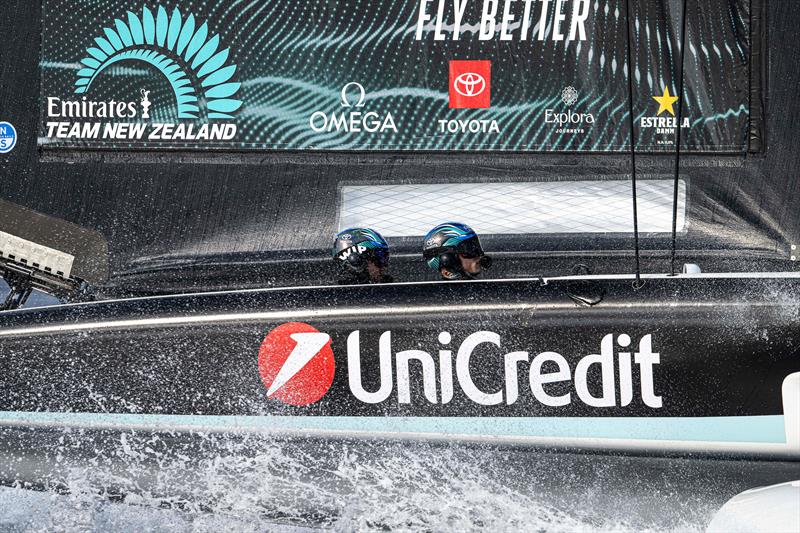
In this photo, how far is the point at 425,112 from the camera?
371cm

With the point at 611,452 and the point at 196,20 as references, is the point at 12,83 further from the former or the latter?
the point at 611,452

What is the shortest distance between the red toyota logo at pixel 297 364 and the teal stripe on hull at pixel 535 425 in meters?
0.07

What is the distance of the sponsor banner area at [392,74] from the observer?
368 cm

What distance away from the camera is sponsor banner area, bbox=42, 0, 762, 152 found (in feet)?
12.1

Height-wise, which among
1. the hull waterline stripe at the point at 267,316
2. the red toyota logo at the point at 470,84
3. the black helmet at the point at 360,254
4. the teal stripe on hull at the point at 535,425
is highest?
the red toyota logo at the point at 470,84

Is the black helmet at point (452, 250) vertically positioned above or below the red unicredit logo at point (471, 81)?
below

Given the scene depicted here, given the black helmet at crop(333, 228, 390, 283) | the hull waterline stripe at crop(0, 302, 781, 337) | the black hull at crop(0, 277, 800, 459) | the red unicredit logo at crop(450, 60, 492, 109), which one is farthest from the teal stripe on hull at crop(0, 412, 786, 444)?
the red unicredit logo at crop(450, 60, 492, 109)

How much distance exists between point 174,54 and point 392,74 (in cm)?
70

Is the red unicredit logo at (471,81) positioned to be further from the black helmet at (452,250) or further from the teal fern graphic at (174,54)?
the teal fern graphic at (174,54)

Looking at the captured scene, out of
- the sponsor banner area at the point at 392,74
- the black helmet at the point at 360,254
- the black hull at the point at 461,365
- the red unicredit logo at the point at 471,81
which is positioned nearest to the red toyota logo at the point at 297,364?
the black hull at the point at 461,365

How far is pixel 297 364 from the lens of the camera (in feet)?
9.72

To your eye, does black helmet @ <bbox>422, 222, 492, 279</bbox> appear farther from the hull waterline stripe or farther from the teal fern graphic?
the teal fern graphic

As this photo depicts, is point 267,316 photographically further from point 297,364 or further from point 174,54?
point 174,54

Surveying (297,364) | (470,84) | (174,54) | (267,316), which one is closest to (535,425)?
(297,364)
